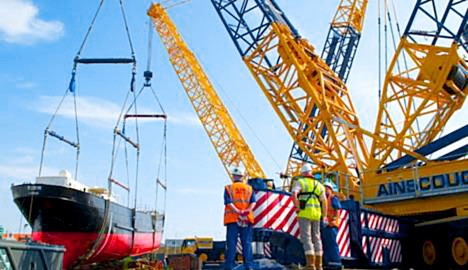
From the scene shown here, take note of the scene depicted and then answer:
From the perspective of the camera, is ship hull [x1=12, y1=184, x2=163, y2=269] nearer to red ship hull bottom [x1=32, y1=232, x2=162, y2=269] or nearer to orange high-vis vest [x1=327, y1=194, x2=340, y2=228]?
red ship hull bottom [x1=32, y1=232, x2=162, y2=269]

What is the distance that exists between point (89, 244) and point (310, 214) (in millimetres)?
8880

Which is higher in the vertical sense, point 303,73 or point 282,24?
point 282,24

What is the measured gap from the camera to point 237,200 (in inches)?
266

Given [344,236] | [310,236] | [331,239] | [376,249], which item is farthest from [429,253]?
[310,236]

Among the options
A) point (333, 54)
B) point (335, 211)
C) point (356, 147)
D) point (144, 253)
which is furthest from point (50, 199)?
point (333, 54)

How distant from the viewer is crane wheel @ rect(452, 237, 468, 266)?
328 inches

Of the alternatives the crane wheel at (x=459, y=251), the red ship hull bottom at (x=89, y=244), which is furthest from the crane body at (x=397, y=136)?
the red ship hull bottom at (x=89, y=244)

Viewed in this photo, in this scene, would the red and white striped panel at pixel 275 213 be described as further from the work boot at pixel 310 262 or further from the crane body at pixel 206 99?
the crane body at pixel 206 99

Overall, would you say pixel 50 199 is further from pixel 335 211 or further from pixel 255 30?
pixel 255 30

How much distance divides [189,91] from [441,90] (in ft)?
73.2

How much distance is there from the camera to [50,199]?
Result: 1281 centimetres

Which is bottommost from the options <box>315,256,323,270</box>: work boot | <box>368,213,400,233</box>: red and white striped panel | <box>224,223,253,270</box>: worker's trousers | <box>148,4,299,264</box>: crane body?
<box>315,256,323,270</box>: work boot

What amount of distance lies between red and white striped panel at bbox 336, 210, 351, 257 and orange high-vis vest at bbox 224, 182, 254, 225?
2283mm

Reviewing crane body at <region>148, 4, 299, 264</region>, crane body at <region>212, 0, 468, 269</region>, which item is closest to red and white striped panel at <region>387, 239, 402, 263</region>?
crane body at <region>212, 0, 468, 269</region>
